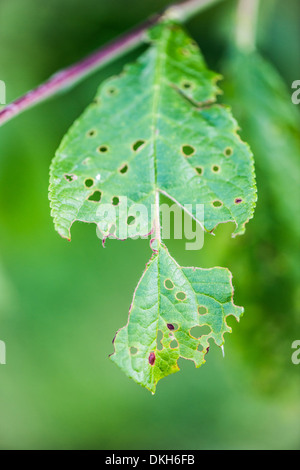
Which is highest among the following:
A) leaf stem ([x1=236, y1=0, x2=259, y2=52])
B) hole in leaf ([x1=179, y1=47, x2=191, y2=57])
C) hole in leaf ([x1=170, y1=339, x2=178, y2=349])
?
leaf stem ([x1=236, y1=0, x2=259, y2=52])

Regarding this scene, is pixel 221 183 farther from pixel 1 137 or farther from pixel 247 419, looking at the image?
pixel 247 419

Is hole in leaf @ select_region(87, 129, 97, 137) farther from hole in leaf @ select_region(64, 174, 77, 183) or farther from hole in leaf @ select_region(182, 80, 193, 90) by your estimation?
hole in leaf @ select_region(182, 80, 193, 90)

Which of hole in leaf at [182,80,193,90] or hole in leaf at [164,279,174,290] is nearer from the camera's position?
hole in leaf at [164,279,174,290]

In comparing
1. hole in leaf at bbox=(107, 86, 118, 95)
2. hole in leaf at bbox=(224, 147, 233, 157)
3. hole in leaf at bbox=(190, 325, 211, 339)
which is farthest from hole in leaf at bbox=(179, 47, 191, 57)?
hole in leaf at bbox=(190, 325, 211, 339)

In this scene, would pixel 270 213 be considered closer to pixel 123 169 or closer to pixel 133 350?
pixel 123 169

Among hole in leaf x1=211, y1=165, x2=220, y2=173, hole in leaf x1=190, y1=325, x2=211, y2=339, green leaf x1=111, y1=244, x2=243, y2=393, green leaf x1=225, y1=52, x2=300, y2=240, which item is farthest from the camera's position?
hole in leaf x1=190, y1=325, x2=211, y2=339

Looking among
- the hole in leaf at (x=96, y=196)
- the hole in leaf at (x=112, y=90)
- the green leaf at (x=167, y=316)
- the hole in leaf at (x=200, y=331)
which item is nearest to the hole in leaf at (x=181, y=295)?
the green leaf at (x=167, y=316)

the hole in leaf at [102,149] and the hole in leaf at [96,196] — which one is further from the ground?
A: the hole in leaf at [102,149]

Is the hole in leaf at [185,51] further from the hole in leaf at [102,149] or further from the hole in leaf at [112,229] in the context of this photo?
the hole in leaf at [112,229]
